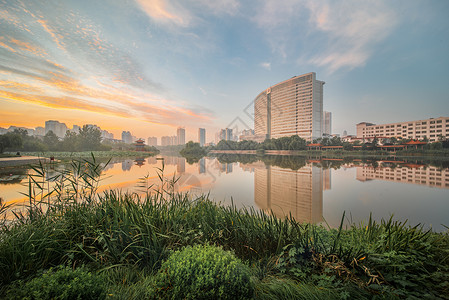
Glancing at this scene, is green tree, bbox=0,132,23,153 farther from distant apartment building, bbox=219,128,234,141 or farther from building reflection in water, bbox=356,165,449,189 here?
distant apartment building, bbox=219,128,234,141

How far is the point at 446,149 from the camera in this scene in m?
28.0

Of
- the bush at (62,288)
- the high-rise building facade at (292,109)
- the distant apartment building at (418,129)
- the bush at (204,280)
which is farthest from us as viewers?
the high-rise building facade at (292,109)

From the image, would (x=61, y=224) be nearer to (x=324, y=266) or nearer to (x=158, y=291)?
(x=158, y=291)

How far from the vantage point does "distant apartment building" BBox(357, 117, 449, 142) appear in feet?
130

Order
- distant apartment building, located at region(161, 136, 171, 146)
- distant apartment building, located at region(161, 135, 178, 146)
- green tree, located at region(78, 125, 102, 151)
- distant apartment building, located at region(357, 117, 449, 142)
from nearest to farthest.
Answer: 1. distant apartment building, located at region(357, 117, 449, 142)
2. green tree, located at region(78, 125, 102, 151)
3. distant apartment building, located at region(161, 135, 178, 146)
4. distant apartment building, located at region(161, 136, 171, 146)

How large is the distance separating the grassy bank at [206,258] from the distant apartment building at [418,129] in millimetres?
54519

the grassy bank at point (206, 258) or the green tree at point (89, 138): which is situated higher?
the green tree at point (89, 138)

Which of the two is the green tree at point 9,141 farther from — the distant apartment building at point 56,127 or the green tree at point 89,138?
the distant apartment building at point 56,127

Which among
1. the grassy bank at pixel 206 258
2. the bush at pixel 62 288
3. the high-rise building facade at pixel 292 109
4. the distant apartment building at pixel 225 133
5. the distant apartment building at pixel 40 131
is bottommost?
the grassy bank at pixel 206 258

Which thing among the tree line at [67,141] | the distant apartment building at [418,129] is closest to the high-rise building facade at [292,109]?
the distant apartment building at [418,129]

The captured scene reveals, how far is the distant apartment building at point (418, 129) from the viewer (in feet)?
130

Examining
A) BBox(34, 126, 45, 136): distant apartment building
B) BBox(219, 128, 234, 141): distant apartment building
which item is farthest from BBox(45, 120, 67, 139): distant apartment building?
BBox(219, 128, 234, 141): distant apartment building

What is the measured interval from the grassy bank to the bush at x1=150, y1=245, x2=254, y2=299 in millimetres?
11

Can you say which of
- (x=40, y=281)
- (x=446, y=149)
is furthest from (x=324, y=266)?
(x=446, y=149)
